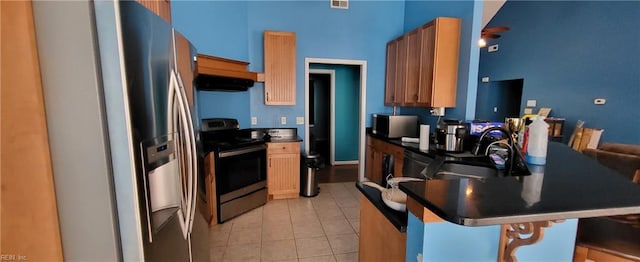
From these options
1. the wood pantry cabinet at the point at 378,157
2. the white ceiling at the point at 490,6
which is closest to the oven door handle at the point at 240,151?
the wood pantry cabinet at the point at 378,157

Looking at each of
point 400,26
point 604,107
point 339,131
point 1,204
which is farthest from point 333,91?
point 1,204

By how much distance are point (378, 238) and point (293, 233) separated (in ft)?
4.86

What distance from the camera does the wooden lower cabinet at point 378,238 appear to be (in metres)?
1.18

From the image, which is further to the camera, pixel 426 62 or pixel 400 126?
pixel 400 126

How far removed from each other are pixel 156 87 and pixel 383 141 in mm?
3111

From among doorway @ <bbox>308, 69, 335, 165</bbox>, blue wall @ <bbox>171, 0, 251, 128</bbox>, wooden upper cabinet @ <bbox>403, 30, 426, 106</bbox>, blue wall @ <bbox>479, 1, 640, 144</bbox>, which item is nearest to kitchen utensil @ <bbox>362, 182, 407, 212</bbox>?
wooden upper cabinet @ <bbox>403, 30, 426, 106</bbox>

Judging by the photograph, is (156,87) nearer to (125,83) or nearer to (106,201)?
(125,83)

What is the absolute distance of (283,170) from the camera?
140 inches

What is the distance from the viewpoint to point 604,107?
13.2 ft

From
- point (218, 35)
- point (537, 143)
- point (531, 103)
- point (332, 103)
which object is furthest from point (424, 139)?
point (531, 103)

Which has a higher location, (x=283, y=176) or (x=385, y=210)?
(x=385, y=210)

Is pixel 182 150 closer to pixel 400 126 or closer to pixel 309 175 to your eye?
pixel 309 175

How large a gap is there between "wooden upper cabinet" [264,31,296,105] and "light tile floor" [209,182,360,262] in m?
1.48

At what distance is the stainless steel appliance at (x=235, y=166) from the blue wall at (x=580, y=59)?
5.29 metres
